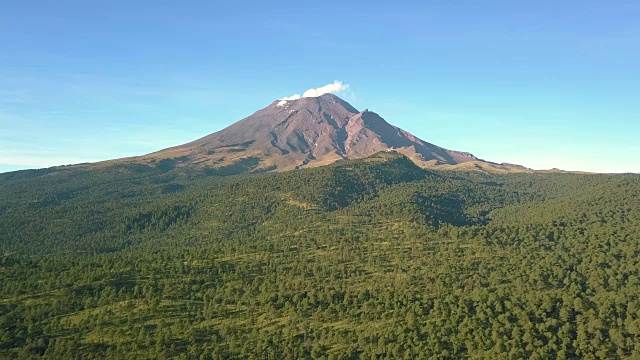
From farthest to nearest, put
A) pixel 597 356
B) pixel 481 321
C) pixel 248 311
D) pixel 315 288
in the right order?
pixel 315 288 < pixel 248 311 < pixel 481 321 < pixel 597 356

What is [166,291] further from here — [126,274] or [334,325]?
[334,325]

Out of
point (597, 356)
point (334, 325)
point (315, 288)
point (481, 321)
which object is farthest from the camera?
point (315, 288)

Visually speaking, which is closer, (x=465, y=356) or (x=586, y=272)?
(x=465, y=356)

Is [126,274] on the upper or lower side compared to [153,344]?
upper

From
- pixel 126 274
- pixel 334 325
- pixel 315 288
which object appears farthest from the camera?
pixel 126 274

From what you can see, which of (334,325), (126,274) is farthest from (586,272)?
(126,274)

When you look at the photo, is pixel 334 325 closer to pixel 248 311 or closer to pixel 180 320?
pixel 248 311

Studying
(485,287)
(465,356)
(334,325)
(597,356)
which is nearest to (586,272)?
(485,287)

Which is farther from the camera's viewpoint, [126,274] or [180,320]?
[126,274]

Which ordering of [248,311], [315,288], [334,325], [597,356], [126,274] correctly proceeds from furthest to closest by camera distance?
[126,274]
[315,288]
[248,311]
[334,325]
[597,356]
